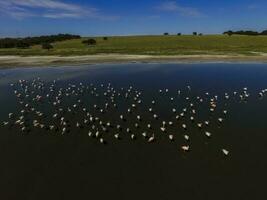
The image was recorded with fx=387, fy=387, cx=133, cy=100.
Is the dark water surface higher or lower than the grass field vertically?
higher

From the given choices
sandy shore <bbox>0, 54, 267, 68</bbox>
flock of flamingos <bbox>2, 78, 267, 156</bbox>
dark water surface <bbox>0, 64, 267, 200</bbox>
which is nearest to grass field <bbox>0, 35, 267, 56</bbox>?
sandy shore <bbox>0, 54, 267, 68</bbox>

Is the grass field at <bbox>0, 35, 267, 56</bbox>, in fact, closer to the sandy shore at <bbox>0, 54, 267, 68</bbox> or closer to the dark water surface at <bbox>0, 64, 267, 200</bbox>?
the sandy shore at <bbox>0, 54, 267, 68</bbox>

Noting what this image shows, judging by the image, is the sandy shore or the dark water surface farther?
the sandy shore

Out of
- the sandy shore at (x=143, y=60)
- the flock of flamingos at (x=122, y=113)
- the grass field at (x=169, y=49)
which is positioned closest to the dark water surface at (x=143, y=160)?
the flock of flamingos at (x=122, y=113)

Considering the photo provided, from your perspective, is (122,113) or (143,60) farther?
(143,60)

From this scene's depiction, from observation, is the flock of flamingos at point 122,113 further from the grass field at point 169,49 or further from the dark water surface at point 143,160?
the grass field at point 169,49

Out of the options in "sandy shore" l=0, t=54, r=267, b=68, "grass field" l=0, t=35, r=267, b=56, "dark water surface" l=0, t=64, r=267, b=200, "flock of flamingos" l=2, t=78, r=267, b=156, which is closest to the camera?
"dark water surface" l=0, t=64, r=267, b=200

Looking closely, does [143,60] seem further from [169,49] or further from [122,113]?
[122,113]

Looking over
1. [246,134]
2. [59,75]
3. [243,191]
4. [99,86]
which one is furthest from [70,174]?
[59,75]

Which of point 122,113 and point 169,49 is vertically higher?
point 122,113

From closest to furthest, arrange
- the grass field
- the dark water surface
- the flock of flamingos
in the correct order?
the dark water surface < the flock of flamingos < the grass field

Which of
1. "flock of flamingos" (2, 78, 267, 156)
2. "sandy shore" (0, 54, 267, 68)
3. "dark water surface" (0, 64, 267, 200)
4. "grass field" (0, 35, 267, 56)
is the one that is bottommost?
"grass field" (0, 35, 267, 56)

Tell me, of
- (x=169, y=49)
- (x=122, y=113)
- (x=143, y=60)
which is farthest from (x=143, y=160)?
(x=169, y=49)
